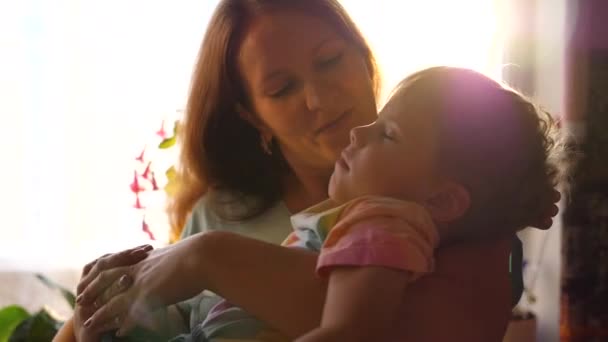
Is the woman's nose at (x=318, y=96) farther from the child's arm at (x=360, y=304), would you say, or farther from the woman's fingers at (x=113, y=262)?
the child's arm at (x=360, y=304)

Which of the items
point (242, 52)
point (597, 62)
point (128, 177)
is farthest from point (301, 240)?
point (128, 177)

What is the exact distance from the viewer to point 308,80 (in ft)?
4.02

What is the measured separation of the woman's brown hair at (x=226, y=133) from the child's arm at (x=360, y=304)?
24.8 inches

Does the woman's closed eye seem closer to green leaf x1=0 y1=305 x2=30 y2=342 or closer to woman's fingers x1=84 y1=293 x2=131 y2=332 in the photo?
woman's fingers x1=84 y1=293 x2=131 y2=332

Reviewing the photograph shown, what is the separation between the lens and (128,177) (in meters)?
2.03

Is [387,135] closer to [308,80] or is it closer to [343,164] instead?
[343,164]

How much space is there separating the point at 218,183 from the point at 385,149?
62cm

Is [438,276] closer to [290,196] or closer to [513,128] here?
[513,128]

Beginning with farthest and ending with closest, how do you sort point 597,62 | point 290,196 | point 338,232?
point 597,62, point 290,196, point 338,232

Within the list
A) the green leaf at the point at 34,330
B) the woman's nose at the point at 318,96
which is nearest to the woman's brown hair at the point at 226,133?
the woman's nose at the point at 318,96

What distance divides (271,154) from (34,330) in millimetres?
634

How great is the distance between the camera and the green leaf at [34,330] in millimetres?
1624

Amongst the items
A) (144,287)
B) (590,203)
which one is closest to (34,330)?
(144,287)

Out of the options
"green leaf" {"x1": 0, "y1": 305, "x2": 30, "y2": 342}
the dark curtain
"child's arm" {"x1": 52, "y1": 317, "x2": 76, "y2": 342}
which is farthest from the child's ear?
"green leaf" {"x1": 0, "y1": 305, "x2": 30, "y2": 342}
